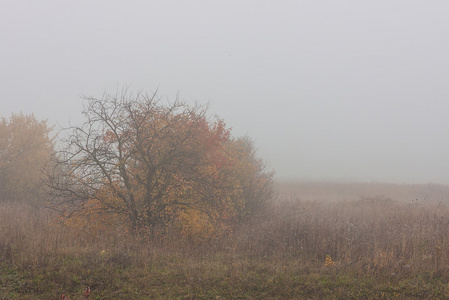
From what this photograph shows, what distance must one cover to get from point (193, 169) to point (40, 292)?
20.5ft

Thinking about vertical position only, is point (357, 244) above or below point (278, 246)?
above

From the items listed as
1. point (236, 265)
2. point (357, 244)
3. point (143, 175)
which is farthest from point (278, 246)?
point (143, 175)

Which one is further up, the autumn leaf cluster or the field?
the autumn leaf cluster

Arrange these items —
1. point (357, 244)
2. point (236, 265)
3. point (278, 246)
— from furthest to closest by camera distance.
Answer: point (278, 246)
point (357, 244)
point (236, 265)

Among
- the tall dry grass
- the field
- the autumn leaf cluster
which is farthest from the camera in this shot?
the autumn leaf cluster

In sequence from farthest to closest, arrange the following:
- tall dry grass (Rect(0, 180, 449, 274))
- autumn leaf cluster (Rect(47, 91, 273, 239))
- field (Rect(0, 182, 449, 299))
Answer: autumn leaf cluster (Rect(47, 91, 273, 239)) < tall dry grass (Rect(0, 180, 449, 274)) < field (Rect(0, 182, 449, 299))

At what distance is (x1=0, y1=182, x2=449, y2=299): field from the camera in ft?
19.7

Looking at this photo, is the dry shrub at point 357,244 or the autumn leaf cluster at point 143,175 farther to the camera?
the autumn leaf cluster at point 143,175

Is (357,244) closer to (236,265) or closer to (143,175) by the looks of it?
(236,265)

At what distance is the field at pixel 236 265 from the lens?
6.01 meters

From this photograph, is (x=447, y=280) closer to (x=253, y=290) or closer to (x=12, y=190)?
(x=253, y=290)

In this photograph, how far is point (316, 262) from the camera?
26.2ft

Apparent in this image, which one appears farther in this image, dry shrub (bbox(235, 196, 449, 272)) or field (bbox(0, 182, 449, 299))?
dry shrub (bbox(235, 196, 449, 272))

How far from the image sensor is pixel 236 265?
732cm
